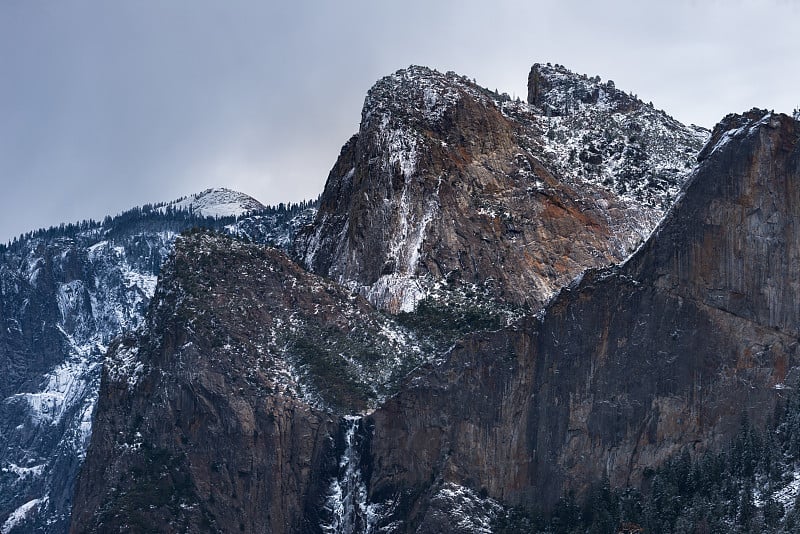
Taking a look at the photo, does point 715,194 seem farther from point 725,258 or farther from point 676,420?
point 676,420

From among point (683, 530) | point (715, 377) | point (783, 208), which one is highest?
point (783, 208)

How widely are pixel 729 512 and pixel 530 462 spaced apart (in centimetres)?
2166

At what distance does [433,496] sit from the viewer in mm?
198000

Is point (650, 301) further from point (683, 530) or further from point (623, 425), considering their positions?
point (683, 530)

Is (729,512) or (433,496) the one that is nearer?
(729,512)

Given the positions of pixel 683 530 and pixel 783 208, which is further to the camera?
pixel 783 208

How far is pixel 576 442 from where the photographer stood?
646ft

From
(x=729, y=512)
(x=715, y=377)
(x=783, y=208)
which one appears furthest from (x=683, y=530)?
(x=783, y=208)

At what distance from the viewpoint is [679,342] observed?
195000 millimetres

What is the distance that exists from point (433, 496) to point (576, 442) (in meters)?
11.2

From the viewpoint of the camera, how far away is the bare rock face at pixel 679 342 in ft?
633

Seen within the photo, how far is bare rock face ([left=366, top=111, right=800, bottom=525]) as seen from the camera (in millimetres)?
193000

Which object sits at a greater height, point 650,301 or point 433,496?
point 650,301

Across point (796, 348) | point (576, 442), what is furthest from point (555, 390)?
point (796, 348)
